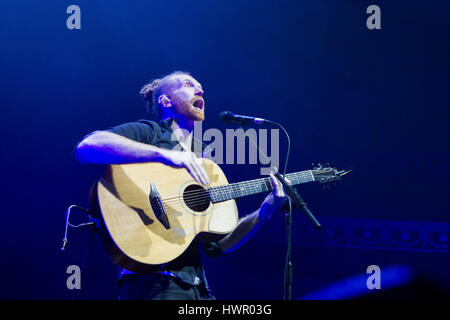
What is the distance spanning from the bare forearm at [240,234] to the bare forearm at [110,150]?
0.83 meters

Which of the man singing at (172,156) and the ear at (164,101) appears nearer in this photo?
the man singing at (172,156)

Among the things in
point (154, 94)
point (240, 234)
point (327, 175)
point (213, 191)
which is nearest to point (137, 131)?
point (213, 191)

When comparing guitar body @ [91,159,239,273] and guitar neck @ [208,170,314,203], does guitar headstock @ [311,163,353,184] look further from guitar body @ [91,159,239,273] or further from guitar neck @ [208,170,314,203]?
guitar body @ [91,159,239,273]

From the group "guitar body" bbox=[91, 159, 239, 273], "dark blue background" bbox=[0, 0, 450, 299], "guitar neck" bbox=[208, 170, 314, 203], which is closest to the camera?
"guitar body" bbox=[91, 159, 239, 273]

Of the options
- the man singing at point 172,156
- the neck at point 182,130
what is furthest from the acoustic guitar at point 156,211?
the neck at point 182,130

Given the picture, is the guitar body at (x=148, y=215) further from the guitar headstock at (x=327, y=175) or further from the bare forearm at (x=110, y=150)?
the guitar headstock at (x=327, y=175)

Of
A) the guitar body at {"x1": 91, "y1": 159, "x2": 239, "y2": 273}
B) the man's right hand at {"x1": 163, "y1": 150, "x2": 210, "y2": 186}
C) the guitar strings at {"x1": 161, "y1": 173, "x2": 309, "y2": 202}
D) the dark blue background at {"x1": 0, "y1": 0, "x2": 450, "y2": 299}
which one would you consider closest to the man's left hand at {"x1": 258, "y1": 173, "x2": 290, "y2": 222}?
the guitar strings at {"x1": 161, "y1": 173, "x2": 309, "y2": 202}

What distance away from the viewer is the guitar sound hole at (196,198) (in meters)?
2.66

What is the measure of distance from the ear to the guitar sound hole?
29.6 inches

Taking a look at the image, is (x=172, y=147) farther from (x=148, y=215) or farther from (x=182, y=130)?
(x=148, y=215)

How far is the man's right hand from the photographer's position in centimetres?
258

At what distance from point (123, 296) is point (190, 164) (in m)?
0.91

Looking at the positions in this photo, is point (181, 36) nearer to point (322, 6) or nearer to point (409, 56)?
point (322, 6)

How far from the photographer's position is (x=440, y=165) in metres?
4.52
